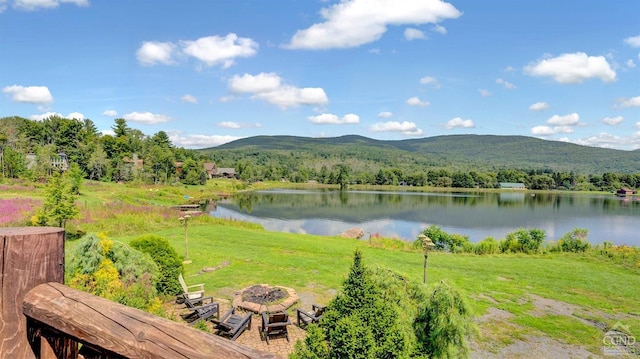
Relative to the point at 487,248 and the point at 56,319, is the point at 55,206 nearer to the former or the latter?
the point at 56,319

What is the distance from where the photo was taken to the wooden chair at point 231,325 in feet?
25.2

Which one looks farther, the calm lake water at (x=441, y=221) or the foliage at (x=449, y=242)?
the calm lake water at (x=441, y=221)

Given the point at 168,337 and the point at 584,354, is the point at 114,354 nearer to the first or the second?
the point at 168,337

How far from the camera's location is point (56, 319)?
1254 millimetres

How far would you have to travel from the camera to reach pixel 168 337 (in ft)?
3.47

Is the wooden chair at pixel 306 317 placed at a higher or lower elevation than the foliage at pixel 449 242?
higher

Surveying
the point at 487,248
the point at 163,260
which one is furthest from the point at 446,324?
the point at 487,248

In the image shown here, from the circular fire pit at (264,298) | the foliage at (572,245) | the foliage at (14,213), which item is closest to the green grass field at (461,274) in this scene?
the circular fire pit at (264,298)

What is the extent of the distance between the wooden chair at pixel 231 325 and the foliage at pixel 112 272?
1.52 metres

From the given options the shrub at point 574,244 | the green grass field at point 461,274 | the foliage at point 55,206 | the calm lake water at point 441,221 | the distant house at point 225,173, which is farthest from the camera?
the distant house at point 225,173

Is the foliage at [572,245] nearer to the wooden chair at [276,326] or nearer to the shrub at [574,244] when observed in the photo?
the shrub at [574,244]

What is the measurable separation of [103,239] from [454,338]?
7486 millimetres

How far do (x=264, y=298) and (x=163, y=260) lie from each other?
120 inches

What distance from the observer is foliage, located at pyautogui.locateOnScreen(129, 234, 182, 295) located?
9.61m
